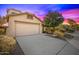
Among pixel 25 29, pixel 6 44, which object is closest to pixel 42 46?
pixel 25 29

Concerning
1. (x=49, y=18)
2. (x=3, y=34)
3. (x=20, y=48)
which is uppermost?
(x=49, y=18)

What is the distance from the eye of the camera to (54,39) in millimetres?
1635

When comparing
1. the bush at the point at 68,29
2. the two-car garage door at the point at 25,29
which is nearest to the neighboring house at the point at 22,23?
the two-car garage door at the point at 25,29

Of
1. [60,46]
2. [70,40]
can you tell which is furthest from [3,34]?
[70,40]

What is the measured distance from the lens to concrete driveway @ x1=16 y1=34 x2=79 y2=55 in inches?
63.3

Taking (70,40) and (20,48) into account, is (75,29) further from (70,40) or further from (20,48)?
(20,48)

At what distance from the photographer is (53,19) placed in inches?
64.8

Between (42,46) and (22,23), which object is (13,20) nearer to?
(22,23)

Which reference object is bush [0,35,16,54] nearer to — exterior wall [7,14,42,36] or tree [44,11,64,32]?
exterior wall [7,14,42,36]

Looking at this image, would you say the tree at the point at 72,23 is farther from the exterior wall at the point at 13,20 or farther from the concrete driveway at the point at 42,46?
the exterior wall at the point at 13,20

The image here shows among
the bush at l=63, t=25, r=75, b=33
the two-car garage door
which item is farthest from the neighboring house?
the bush at l=63, t=25, r=75, b=33

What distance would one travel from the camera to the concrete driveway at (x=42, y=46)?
5.27ft

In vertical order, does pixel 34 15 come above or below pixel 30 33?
above
